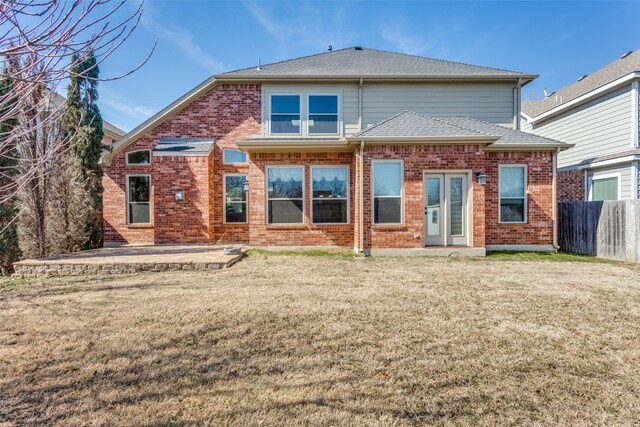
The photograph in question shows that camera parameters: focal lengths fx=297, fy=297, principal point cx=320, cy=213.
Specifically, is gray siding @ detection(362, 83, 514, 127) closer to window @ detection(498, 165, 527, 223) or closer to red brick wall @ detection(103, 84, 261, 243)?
window @ detection(498, 165, 527, 223)

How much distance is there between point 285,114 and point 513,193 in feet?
26.6

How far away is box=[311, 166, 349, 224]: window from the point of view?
9.41 meters

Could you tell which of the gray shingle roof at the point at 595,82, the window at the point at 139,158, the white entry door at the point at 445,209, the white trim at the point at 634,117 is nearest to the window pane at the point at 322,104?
the white entry door at the point at 445,209

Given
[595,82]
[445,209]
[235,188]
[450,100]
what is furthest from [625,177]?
[235,188]

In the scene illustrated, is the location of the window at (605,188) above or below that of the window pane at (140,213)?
above

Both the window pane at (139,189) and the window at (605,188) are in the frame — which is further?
the window pane at (139,189)

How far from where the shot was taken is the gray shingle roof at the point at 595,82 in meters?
10.8

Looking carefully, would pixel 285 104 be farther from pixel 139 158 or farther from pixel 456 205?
pixel 456 205

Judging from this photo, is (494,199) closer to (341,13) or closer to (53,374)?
(341,13)

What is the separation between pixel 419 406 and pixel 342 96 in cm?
1056

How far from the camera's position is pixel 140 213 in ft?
35.5

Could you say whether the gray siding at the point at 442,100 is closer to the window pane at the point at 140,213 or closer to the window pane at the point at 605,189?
the window pane at the point at 605,189

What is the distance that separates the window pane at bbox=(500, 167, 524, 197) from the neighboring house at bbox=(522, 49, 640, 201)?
392 centimetres

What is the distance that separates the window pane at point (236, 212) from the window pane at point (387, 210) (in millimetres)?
4988
